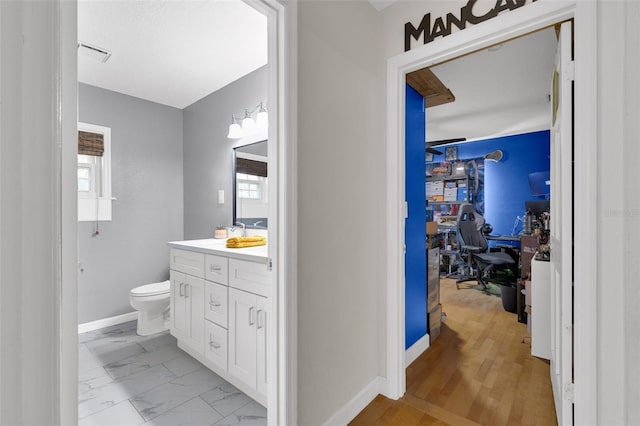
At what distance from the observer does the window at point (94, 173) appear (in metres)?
2.97

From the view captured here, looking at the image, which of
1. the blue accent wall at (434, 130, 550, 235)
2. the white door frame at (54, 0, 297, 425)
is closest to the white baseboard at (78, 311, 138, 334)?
the white door frame at (54, 0, 297, 425)

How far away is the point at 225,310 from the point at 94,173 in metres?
2.32

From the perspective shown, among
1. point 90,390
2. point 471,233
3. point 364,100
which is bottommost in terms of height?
point 90,390

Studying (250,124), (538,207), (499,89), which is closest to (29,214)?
(250,124)

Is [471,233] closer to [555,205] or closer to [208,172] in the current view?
[555,205]

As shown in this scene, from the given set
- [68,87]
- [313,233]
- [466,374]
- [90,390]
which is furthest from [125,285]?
[466,374]

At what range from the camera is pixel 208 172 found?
3.28m

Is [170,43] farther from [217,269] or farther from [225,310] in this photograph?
[225,310]

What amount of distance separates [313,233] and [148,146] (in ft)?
9.40

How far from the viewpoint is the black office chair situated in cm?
434

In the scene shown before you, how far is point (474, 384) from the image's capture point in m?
1.99

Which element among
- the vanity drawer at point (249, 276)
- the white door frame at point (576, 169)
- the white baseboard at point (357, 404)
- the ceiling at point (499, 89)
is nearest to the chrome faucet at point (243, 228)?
the vanity drawer at point (249, 276)

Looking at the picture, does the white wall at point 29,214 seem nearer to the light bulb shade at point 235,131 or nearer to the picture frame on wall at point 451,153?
the light bulb shade at point 235,131

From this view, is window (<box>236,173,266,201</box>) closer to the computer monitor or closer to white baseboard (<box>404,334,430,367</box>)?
white baseboard (<box>404,334,430,367</box>)
